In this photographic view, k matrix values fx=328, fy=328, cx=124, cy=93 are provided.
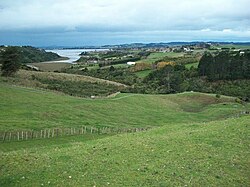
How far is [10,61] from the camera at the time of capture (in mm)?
105375

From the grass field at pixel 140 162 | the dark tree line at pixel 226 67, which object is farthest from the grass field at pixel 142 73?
the grass field at pixel 140 162

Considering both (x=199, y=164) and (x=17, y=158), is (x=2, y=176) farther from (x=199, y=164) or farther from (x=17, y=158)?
(x=199, y=164)

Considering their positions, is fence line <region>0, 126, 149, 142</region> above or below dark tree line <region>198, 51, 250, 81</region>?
above

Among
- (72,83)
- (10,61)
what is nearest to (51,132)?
(10,61)

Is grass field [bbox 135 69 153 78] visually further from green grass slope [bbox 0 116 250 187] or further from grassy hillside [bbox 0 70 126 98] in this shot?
green grass slope [bbox 0 116 250 187]

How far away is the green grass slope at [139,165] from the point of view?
1595cm

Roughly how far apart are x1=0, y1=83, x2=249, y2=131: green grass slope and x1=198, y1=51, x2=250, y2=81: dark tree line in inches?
1965

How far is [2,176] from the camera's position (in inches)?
617

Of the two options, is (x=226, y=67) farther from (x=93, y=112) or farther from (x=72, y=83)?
(x=93, y=112)

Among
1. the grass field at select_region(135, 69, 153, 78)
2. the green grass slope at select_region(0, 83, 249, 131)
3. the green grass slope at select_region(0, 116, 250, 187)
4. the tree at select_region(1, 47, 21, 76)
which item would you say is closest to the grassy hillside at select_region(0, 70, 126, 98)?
the tree at select_region(1, 47, 21, 76)

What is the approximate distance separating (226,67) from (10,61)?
82785 mm

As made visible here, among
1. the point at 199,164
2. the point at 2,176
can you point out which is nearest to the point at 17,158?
the point at 2,176

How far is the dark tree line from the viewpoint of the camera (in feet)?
428

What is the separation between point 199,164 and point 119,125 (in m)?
30.3
